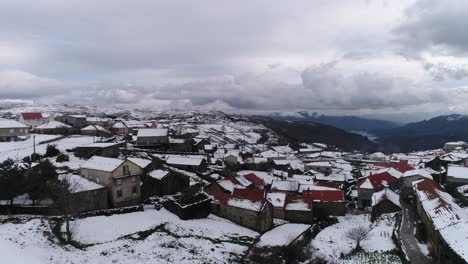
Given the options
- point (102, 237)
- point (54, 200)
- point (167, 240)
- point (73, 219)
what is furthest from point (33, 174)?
point (167, 240)

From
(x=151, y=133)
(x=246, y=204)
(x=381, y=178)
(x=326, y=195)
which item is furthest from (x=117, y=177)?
(x=381, y=178)

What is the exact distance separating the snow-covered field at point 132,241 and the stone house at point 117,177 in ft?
10.4

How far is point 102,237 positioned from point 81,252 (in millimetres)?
4241

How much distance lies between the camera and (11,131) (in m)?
67.8

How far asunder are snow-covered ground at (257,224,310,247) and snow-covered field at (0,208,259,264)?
64.6 inches

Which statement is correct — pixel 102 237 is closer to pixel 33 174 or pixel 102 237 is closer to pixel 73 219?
pixel 73 219

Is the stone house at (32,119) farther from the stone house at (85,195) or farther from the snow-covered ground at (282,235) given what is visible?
the snow-covered ground at (282,235)

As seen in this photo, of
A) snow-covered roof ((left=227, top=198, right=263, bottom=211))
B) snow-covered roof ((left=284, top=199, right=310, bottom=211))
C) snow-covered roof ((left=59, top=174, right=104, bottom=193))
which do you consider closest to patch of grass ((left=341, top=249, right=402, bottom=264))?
snow-covered roof ((left=227, top=198, right=263, bottom=211))

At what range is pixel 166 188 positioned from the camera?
4753 cm

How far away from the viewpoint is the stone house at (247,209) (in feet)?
127

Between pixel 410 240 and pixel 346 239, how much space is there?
637 cm

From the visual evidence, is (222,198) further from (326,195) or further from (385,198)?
(385,198)

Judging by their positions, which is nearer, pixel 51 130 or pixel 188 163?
pixel 188 163

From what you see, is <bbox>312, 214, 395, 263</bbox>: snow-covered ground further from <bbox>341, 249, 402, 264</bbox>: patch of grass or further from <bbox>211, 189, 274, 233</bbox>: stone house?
<bbox>211, 189, 274, 233</bbox>: stone house
